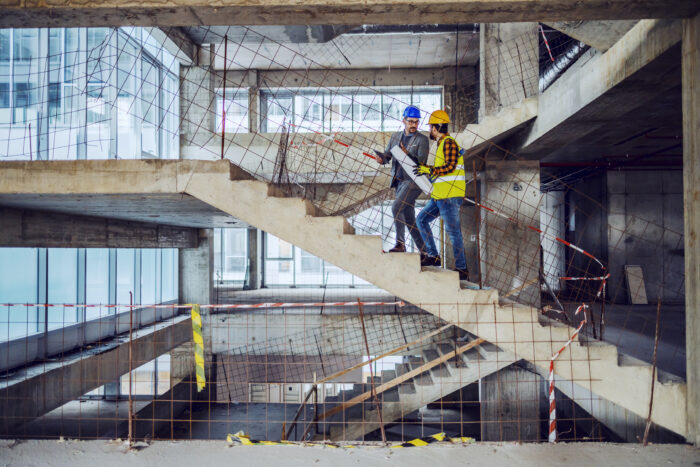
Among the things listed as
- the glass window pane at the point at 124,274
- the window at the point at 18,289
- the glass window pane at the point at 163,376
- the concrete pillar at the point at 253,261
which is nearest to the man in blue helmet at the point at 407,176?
the window at the point at 18,289

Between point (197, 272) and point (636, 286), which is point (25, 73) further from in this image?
point (636, 286)

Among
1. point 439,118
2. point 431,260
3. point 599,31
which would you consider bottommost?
point 431,260

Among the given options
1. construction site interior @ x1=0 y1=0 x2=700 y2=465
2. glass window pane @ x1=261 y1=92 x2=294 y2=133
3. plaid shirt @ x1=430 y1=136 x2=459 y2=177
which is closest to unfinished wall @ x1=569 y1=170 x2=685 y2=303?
construction site interior @ x1=0 y1=0 x2=700 y2=465

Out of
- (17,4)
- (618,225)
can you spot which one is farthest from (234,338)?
(618,225)

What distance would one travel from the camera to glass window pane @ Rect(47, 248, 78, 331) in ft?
31.0

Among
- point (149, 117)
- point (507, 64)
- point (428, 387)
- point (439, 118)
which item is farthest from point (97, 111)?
point (428, 387)

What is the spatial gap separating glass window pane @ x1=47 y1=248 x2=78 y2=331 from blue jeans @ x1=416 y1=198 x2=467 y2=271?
7363mm

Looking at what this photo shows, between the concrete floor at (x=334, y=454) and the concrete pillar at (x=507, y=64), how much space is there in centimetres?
672

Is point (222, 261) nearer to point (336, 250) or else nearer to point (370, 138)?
point (370, 138)

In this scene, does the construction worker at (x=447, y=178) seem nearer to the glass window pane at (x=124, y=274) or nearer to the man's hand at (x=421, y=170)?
the man's hand at (x=421, y=170)

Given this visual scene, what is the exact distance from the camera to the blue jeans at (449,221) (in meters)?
5.71

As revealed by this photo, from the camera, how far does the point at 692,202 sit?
14.0 ft

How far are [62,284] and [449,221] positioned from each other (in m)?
8.39

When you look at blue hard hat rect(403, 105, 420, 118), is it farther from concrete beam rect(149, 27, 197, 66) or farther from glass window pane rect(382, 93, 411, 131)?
glass window pane rect(382, 93, 411, 131)
